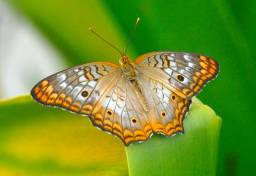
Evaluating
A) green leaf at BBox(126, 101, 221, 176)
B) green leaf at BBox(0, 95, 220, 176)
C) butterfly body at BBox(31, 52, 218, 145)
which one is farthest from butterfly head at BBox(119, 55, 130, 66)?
green leaf at BBox(126, 101, 221, 176)

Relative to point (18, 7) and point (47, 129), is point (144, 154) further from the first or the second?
point (18, 7)

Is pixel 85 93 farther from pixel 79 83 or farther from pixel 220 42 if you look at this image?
pixel 220 42

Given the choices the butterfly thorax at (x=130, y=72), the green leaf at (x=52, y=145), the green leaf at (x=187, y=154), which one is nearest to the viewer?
the green leaf at (x=187, y=154)

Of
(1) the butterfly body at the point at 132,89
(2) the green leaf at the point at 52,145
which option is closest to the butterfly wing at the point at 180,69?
(1) the butterfly body at the point at 132,89

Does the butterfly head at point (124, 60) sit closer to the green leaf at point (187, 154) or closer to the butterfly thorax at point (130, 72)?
the butterfly thorax at point (130, 72)

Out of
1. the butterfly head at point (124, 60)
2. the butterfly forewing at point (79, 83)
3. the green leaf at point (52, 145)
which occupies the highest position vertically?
the butterfly head at point (124, 60)

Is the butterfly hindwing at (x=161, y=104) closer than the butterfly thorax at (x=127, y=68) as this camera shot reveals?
Yes

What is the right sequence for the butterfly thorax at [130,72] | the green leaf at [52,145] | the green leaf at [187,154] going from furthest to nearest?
the butterfly thorax at [130,72] < the green leaf at [52,145] < the green leaf at [187,154]
